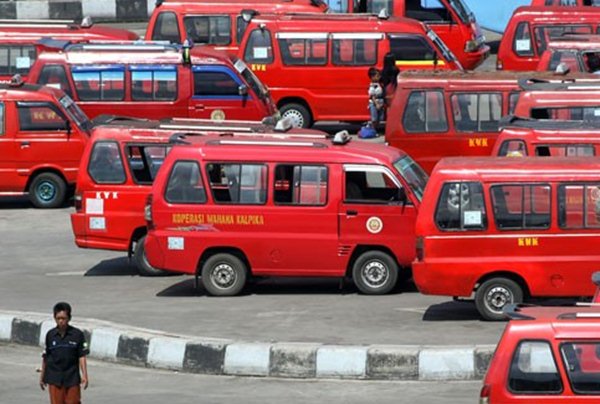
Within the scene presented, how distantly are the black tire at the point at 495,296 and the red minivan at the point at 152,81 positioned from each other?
11.1m

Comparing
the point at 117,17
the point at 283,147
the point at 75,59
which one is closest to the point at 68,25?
the point at 75,59

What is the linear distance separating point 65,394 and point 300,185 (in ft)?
20.2

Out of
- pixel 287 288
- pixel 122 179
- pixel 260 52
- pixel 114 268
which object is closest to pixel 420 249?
pixel 287 288

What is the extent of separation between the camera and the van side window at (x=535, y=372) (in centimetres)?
1188

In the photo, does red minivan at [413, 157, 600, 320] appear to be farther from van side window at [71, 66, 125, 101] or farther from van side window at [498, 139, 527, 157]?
van side window at [71, 66, 125, 101]

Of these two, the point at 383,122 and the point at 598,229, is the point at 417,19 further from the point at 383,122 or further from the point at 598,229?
the point at 598,229

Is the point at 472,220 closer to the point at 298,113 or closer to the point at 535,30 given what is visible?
the point at 298,113

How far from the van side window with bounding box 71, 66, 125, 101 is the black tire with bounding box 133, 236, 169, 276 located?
293 inches

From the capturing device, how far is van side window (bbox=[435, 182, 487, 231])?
17797mm

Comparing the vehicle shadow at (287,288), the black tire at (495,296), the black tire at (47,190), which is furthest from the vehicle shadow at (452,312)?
the black tire at (47,190)

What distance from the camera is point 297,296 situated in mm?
19844

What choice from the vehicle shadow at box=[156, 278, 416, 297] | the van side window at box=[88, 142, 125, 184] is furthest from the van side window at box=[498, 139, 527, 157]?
the van side window at box=[88, 142, 125, 184]

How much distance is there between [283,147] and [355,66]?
11.4 metres

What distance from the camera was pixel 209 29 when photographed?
1334 inches
